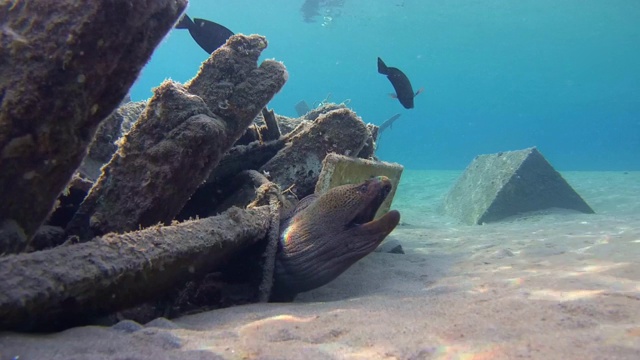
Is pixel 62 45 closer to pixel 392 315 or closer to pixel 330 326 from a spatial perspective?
pixel 330 326

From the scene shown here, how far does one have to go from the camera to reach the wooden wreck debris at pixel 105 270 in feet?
5.73

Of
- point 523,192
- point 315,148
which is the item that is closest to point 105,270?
point 315,148

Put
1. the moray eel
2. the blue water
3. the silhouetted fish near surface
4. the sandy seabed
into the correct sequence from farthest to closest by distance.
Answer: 1. the blue water
2. the silhouetted fish near surface
3. the moray eel
4. the sandy seabed

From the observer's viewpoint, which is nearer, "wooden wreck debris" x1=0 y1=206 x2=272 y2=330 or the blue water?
"wooden wreck debris" x1=0 y1=206 x2=272 y2=330

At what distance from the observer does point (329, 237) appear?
11.2 ft

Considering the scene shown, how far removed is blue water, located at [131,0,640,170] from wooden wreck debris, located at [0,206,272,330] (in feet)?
4.34

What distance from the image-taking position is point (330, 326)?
7.66ft

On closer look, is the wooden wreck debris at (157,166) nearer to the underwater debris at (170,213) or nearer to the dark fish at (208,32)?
the underwater debris at (170,213)

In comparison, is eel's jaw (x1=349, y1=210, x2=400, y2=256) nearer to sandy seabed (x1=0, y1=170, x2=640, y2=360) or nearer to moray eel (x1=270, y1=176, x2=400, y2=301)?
moray eel (x1=270, y1=176, x2=400, y2=301)

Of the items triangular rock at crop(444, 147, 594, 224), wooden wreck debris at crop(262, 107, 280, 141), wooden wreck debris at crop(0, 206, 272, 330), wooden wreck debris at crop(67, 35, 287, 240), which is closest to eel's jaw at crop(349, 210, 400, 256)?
wooden wreck debris at crop(0, 206, 272, 330)

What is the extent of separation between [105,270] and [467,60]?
386 feet

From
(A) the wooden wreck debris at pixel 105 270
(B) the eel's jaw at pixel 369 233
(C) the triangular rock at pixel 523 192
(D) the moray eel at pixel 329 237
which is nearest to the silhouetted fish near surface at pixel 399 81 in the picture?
(C) the triangular rock at pixel 523 192

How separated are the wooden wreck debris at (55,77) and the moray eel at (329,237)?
6.19ft

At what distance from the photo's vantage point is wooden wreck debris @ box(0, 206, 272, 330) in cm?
175
